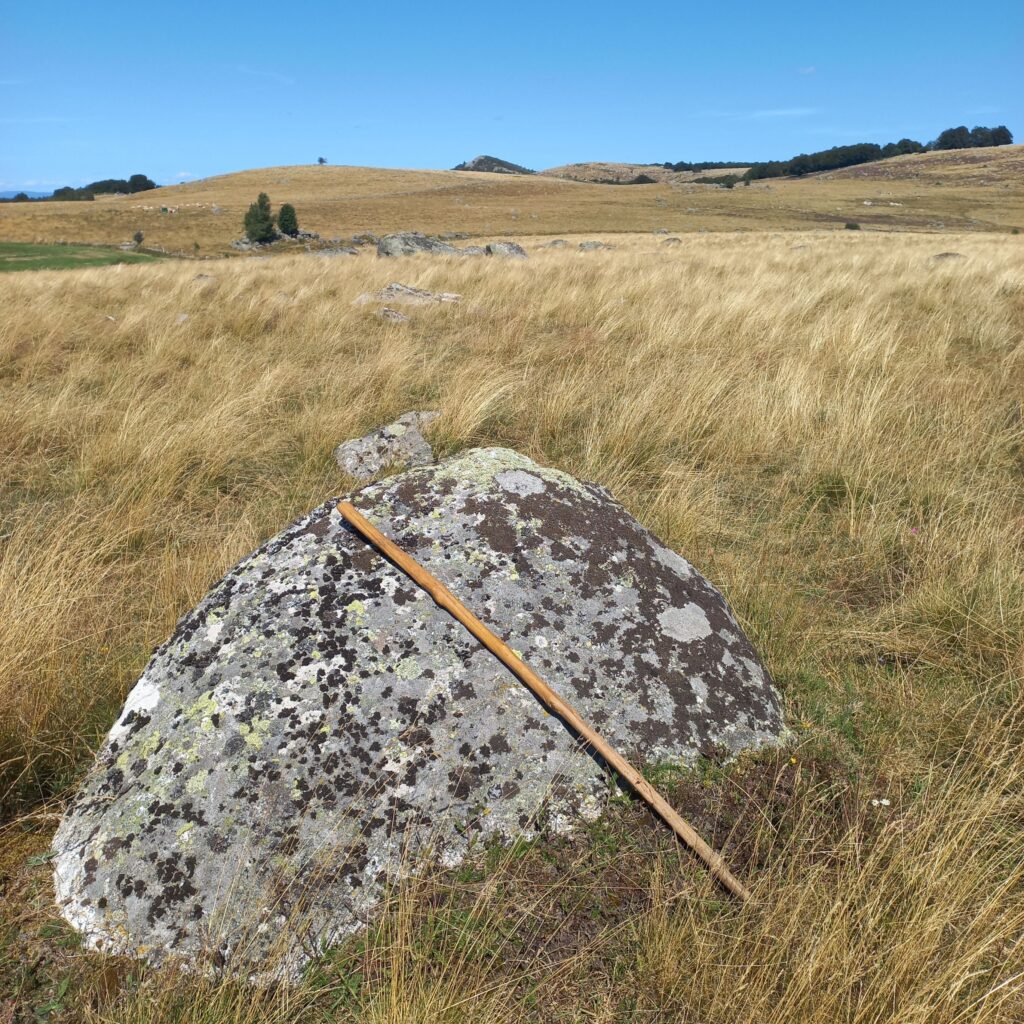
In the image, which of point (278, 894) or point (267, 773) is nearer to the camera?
point (278, 894)

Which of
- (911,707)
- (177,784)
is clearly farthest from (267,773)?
(911,707)

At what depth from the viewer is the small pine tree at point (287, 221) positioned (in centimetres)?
4853

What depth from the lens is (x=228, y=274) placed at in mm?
11312

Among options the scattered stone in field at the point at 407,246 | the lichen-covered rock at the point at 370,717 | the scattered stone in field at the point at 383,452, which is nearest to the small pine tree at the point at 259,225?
the scattered stone in field at the point at 407,246

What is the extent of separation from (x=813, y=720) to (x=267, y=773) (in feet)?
5.02

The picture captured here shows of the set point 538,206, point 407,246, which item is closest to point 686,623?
point 407,246

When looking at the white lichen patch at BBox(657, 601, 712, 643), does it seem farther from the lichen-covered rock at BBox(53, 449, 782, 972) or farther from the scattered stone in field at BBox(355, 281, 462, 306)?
the scattered stone in field at BBox(355, 281, 462, 306)

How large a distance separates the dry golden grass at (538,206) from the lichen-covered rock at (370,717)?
48.3 m

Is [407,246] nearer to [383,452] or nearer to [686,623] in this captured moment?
[383,452]

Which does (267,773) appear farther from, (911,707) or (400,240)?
(400,240)

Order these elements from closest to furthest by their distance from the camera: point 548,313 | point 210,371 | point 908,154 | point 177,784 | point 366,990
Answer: point 366,990, point 177,784, point 210,371, point 548,313, point 908,154

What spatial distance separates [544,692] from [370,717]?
1.38 feet

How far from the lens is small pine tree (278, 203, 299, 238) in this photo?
48531mm

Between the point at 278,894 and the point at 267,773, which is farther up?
the point at 267,773
